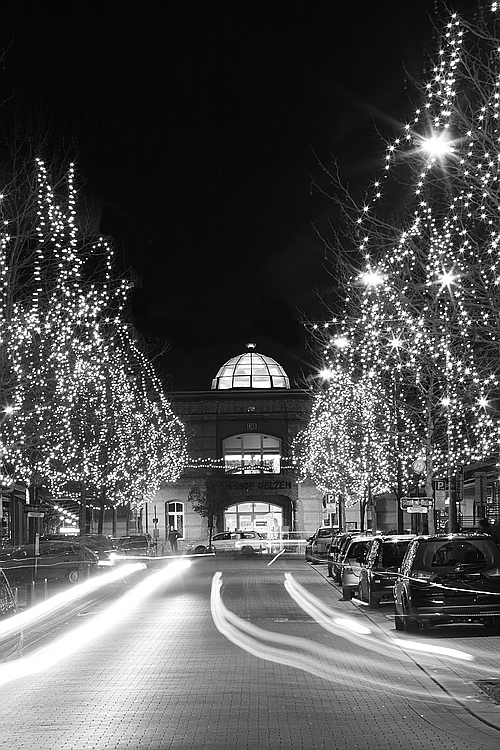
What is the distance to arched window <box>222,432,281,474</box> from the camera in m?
90.4

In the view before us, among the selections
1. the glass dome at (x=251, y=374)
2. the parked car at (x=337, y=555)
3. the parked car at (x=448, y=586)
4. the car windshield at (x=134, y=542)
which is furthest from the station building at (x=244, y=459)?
the parked car at (x=448, y=586)

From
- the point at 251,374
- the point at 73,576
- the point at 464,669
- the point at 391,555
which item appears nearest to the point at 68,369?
the point at 73,576

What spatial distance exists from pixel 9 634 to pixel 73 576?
57.9ft

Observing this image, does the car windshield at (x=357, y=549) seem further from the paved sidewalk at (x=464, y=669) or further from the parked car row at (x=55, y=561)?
the parked car row at (x=55, y=561)

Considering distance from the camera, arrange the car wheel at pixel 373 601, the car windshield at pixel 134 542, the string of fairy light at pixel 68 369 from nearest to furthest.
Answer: the car wheel at pixel 373 601
the string of fairy light at pixel 68 369
the car windshield at pixel 134 542

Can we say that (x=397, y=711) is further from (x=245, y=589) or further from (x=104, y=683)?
(x=245, y=589)

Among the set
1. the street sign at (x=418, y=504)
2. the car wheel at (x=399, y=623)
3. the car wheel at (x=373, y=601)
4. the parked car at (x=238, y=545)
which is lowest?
the parked car at (x=238, y=545)

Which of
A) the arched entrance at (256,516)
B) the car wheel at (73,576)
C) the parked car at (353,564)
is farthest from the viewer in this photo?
the arched entrance at (256,516)

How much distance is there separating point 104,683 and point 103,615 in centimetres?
1035

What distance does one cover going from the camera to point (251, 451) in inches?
3593

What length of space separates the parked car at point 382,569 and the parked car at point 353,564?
2.25 meters

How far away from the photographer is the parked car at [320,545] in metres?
49.5

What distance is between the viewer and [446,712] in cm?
1101

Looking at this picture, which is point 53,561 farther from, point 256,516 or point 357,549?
point 256,516
